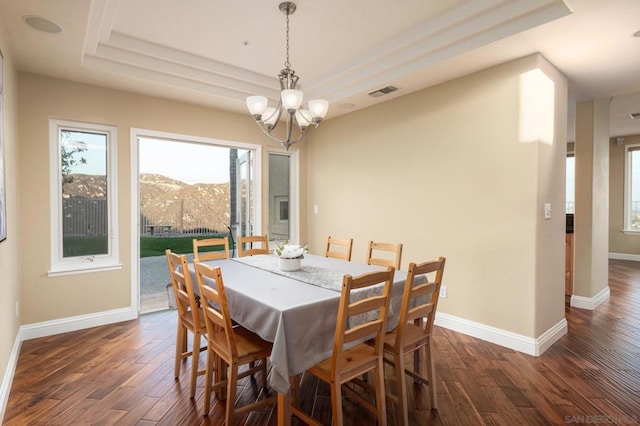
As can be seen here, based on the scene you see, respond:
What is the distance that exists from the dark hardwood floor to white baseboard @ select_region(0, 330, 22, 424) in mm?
44

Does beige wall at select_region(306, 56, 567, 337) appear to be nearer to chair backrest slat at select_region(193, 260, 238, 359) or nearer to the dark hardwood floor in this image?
the dark hardwood floor

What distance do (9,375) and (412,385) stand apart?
2874mm

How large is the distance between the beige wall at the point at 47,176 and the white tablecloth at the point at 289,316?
2.24m

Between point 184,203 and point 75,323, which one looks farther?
point 184,203

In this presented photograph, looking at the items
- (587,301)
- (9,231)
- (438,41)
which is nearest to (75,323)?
(9,231)

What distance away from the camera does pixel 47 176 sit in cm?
335

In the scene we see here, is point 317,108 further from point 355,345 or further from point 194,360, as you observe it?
point 194,360

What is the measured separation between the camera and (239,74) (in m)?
3.89

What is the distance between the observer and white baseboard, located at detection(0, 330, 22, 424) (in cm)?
208

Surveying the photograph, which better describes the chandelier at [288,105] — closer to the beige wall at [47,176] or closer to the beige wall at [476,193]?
the beige wall at [476,193]

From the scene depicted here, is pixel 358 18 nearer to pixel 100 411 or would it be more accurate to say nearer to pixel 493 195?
pixel 493 195

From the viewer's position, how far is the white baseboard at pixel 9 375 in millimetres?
2076

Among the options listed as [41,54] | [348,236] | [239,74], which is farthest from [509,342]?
[41,54]

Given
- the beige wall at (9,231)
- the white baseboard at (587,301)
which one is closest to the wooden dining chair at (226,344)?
the beige wall at (9,231)
